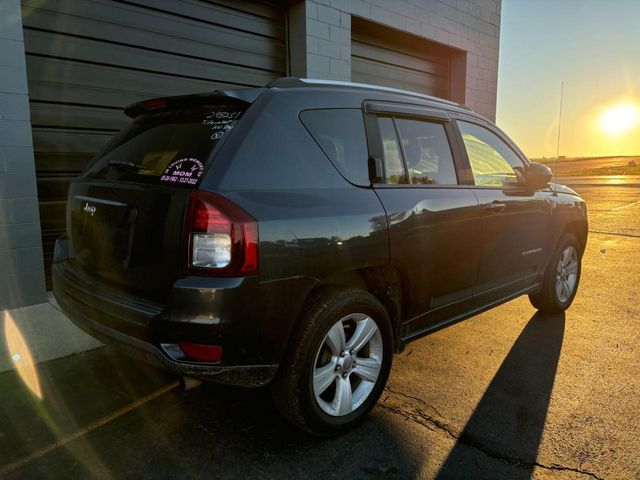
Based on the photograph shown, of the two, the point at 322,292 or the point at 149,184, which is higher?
the point at 149,184

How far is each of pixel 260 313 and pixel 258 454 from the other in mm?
770

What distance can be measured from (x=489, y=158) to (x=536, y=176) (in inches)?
16.2

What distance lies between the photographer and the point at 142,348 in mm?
2154

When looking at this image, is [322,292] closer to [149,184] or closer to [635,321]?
[149,184]

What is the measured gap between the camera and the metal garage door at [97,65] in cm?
468

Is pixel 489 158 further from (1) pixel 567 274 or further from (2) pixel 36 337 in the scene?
(2) pixel 36 337

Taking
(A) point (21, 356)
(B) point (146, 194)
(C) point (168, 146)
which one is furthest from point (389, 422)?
(A) point (21, 356)

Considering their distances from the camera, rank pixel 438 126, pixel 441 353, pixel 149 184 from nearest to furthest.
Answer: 1. pixel 149 184
2. pixel 438 126
3. pixel 441 353

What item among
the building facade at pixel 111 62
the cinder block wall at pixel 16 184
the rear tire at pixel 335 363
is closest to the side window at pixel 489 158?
the rear tire at pixel 335 363

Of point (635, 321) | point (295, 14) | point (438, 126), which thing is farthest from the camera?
point (295, 14)

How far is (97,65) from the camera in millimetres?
4973

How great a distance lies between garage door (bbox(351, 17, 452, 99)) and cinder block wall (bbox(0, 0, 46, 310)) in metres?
4.53

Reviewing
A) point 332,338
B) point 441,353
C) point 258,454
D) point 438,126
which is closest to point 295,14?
point 438,126

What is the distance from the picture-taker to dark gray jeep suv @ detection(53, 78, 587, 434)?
2076mm
